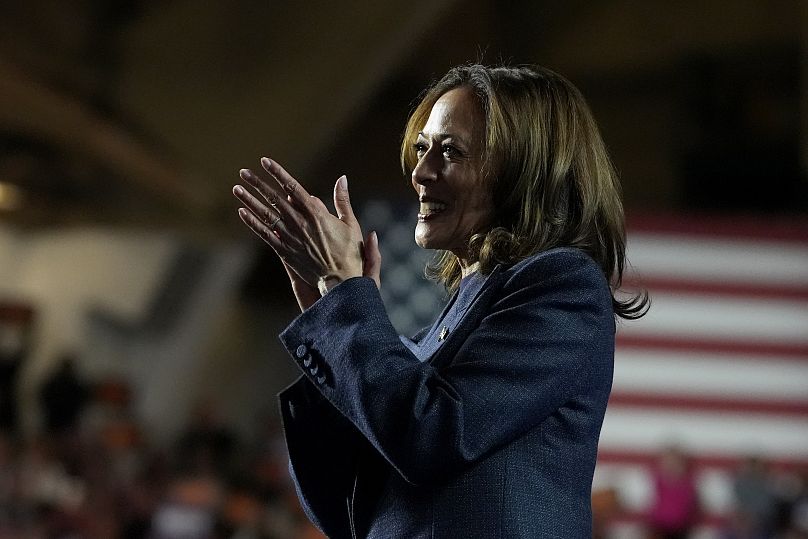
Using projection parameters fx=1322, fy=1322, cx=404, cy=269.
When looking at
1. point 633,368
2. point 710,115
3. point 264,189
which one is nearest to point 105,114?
point 633,368

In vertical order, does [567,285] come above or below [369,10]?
above

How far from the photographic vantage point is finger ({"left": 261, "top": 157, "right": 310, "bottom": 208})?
3.79ft

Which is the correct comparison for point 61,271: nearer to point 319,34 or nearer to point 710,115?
point 319,34

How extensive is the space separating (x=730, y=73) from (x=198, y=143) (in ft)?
16.1

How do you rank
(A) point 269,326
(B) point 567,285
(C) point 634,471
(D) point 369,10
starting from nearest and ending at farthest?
(B) point 567,285, (C) point 634,471, (D) point 369,10, (A) point 269,326

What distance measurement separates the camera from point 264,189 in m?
1.19

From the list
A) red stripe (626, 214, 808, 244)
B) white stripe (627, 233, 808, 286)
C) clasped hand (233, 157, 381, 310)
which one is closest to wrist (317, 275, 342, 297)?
clasped hand (233, 157, 381, 310)

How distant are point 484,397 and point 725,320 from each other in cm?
677

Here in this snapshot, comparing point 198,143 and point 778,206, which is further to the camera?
point 778,206

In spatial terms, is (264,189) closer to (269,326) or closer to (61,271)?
(61,271)

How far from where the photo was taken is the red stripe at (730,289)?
7.74 metres

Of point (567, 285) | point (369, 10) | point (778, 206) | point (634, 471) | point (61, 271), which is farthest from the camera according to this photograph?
point (778, 206)

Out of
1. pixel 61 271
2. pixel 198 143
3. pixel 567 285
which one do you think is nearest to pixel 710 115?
pixel 198 143

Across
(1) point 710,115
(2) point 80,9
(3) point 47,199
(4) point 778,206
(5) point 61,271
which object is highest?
(2) point 80,9
